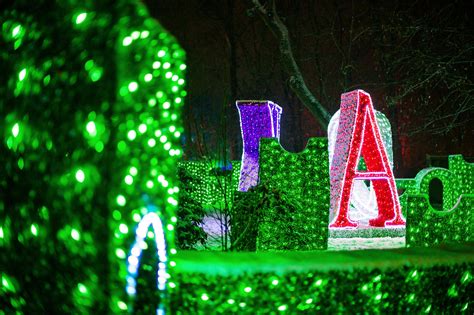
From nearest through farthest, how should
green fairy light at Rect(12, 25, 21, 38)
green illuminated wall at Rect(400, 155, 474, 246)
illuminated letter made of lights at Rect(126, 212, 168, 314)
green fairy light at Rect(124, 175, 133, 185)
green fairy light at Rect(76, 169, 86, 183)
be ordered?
green fairy light at Rect(76, 169, 86, 183) → green fairy light at Rect(124, 175, 133, 185) → illuminated letter made of lights at Rect(126, 212, 168, 314) → green fairy light at Rect(12, 25, 21, 38) → green illuminated wall at Rect(400, 155, 474, 246)

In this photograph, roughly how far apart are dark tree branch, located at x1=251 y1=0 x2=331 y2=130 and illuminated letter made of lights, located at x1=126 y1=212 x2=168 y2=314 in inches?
511

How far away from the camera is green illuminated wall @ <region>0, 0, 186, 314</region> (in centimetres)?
288

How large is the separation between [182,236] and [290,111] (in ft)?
83.7

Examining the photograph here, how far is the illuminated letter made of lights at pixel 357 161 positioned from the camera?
30.3 feet

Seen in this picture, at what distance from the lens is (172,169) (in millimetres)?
3576

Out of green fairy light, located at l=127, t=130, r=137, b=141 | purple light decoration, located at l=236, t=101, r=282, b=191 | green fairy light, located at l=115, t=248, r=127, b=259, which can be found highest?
purple light decoration, located at l=236, t=101, r=282, b=191

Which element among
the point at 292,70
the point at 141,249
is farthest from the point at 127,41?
the point at 292,70

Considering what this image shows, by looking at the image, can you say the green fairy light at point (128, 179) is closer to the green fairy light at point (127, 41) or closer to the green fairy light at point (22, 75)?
the green fairy light at point (127, 41)

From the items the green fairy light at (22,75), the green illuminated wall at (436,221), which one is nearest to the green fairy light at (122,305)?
the green fairy light at (22,75)

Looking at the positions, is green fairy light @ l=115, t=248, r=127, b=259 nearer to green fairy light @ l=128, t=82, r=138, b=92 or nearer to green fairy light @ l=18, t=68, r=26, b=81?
green fairy light @ l=128, t=82, r=138, b=92

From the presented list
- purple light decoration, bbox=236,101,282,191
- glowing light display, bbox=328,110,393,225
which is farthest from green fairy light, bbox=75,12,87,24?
purple light decoration, bbox=236,101,282,191

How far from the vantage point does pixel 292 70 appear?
53.1 ft

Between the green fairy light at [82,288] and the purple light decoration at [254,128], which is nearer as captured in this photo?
the green fairy light at [82,288]

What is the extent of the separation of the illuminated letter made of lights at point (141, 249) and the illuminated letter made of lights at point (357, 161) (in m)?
6.13
